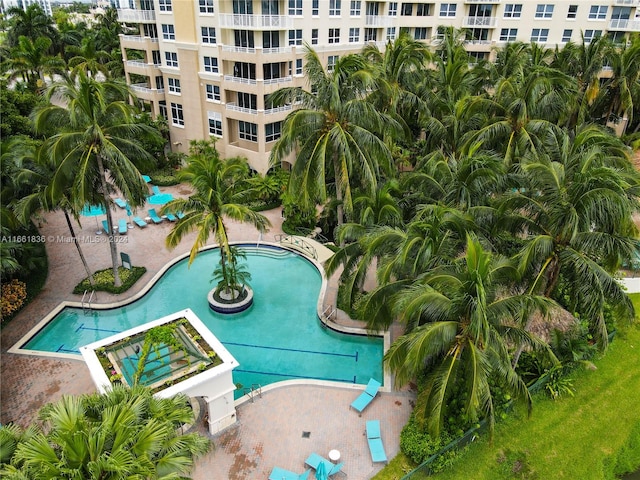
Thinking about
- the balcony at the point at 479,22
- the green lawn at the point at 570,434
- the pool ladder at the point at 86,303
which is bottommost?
the green lawn at the point at 570,434

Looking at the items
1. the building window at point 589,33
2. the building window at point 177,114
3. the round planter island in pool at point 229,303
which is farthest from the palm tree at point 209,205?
the building window at point 589,33

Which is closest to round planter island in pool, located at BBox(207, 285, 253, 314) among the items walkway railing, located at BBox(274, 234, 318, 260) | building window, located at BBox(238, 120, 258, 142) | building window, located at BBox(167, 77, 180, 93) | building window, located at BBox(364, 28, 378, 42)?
walkway railing, located at BBox(274, 234, 318, 260)

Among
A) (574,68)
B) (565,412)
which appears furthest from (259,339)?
(574,68)

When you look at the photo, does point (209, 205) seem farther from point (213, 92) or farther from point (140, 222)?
point (213, 92)

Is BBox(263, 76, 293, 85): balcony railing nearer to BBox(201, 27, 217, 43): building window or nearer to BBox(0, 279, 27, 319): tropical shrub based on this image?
BBox(201, 27, 217, 43): building window

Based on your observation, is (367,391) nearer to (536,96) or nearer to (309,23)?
(536,96)

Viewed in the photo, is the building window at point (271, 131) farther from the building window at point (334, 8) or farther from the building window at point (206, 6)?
the building window at point (334, 8)

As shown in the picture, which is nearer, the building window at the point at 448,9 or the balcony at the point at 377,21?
the balcony at the point at 377,21

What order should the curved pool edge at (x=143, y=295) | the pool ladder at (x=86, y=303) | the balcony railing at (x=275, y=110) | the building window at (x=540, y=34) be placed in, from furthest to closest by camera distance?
the building window at (x=540, y=34) < the balcony railing at (x=275, y=110) < the pool ladder at (x=86, y=303) < the curved pool edge at (x=143, y=295)
